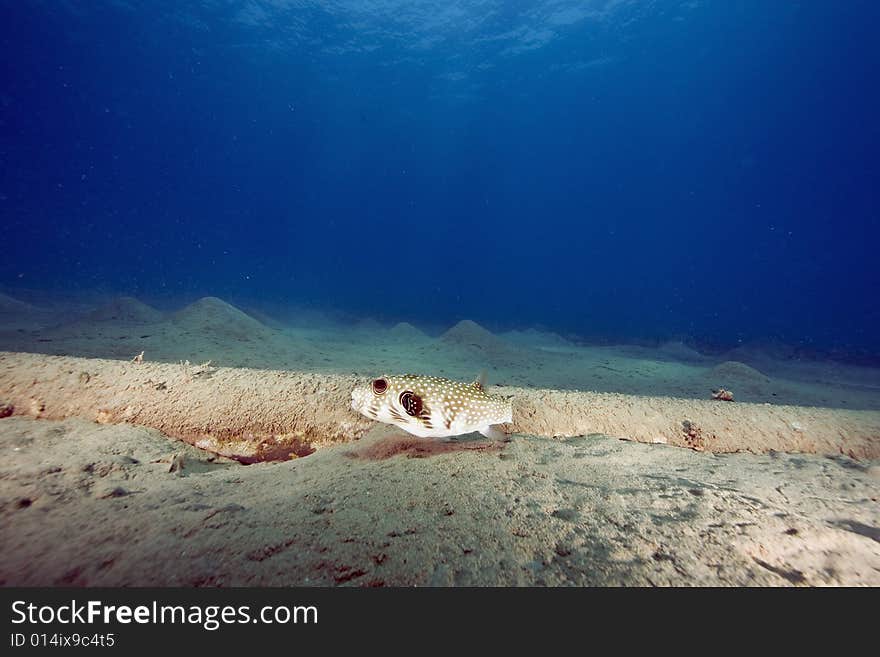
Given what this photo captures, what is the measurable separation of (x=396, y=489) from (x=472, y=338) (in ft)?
40.8

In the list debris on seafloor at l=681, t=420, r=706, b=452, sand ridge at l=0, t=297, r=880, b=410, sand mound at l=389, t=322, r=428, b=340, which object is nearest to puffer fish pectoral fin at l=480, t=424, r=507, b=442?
debris on seafloor at l=681, t=420, r=706, b=452

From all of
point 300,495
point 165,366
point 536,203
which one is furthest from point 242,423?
point 536,203

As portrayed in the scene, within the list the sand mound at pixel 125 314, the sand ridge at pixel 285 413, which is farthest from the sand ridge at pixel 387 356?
the sand ridge at pixel 285 413

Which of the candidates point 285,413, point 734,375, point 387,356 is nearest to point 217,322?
Answer: point 387,356

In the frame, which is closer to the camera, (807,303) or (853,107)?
(807,303)

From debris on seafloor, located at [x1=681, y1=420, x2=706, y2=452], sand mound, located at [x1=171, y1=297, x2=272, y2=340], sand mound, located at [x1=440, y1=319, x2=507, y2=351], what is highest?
sand mound, located at [x1=171, y1=297, x2=272, y2=340]

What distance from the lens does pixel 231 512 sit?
88.7 inches

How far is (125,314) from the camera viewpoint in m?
12.6

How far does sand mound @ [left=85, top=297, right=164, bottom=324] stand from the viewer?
12.1m

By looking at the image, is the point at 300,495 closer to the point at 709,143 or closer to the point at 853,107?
the point at 853,107

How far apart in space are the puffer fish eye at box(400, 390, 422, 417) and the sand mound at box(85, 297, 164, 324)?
45.5 ft

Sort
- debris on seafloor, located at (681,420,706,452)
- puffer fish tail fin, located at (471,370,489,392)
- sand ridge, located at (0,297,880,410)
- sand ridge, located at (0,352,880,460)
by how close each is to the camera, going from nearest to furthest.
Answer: puffer fish tail fin, located at (471,370,489,392)
sand ridge, located at (0,352,880,460)
debris on seafloor, located at (681,420,706,452)
sand ridge, located at (0,297,880,410)

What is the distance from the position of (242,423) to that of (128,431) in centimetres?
110

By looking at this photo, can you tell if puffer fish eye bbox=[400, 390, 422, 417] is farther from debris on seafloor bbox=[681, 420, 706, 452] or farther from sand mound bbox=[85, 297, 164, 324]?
sand mound bbox=[85, 297, 164, 324]
